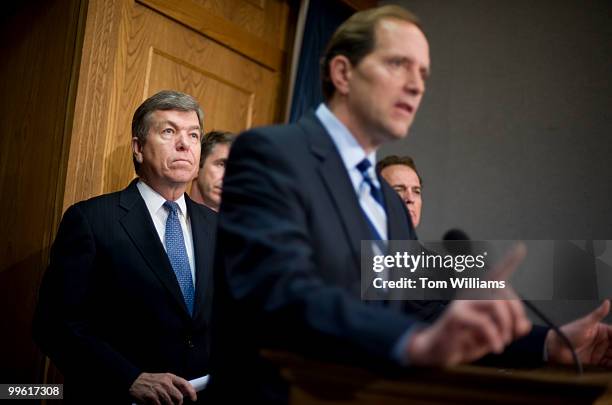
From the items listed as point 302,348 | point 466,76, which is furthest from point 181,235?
point 466,76

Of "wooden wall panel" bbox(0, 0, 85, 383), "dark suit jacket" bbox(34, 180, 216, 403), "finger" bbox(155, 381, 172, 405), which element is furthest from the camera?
"wooden wall panel" bbox(0, 0, 85, 383)

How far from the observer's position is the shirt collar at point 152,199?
246 centimetres

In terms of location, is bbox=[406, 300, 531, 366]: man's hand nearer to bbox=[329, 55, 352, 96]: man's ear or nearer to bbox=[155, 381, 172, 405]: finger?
bbox=[329, 55, 352, 96]: man's ear

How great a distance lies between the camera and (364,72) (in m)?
1.38

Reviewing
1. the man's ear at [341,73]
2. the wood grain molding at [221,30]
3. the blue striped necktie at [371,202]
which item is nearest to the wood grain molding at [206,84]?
the wood grain molding at [221,30]

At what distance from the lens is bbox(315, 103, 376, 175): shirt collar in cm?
136

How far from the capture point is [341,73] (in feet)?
4.71

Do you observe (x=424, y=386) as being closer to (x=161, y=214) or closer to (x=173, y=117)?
(x=161, y=214)

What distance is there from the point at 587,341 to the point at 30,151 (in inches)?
90.5

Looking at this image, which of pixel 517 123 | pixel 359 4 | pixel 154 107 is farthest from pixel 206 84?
pixel 517 123

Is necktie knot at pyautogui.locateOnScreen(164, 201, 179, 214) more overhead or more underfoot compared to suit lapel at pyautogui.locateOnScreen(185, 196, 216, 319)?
more overhead

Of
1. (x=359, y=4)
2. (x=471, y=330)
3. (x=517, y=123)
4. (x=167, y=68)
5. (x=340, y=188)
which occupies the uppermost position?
(x=359, y=4)

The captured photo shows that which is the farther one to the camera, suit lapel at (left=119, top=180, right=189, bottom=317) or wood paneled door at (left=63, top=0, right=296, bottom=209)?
wood paneled door at (left=63, top=0, right=296, bottom=209)

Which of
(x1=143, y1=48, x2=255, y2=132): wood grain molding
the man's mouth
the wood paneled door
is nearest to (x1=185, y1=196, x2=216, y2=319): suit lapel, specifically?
the wood paneled door
